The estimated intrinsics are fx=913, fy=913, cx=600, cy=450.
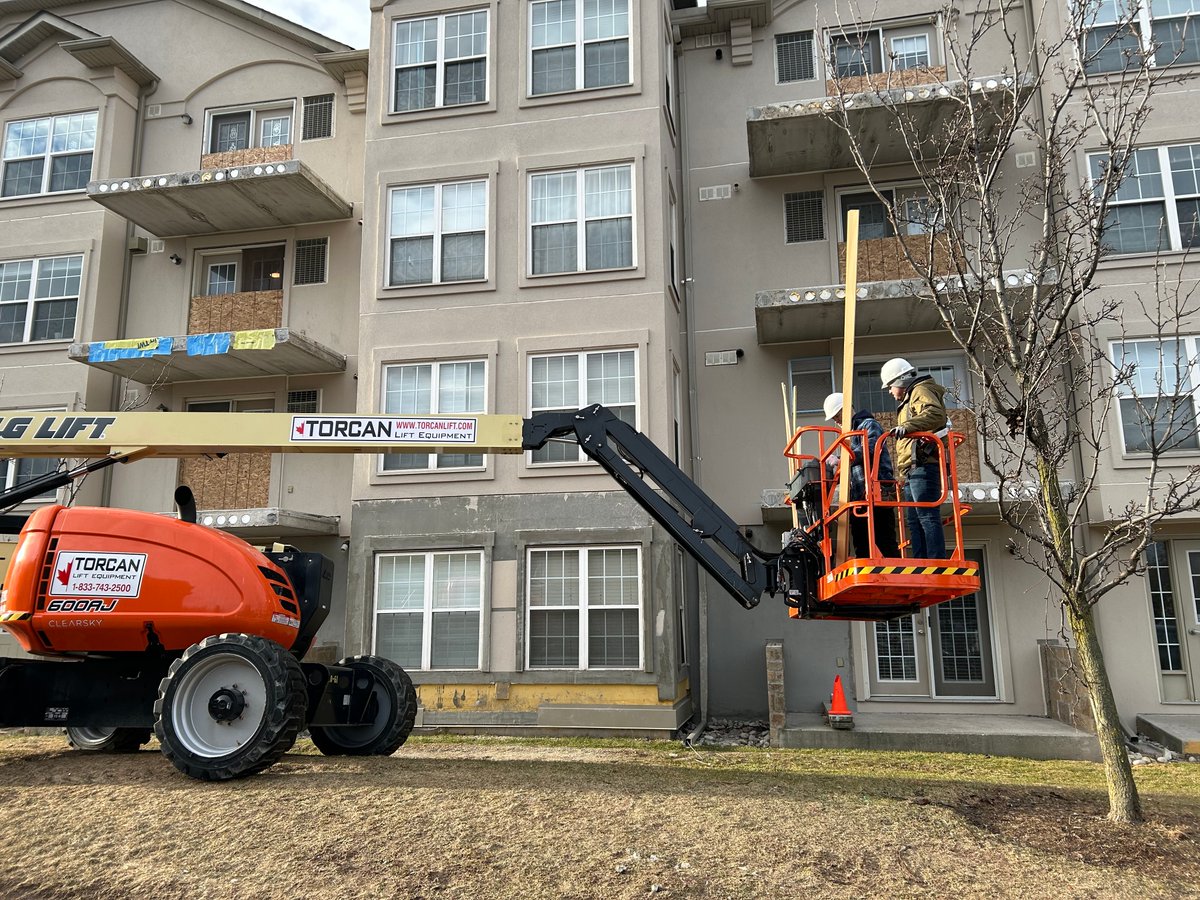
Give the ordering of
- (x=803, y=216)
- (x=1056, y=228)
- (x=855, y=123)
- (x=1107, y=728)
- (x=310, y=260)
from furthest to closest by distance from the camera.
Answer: (x=310, y=260), (x=803, y=216), (x=855, y=123), (x=1056, y=228), (x=1107, y=728)

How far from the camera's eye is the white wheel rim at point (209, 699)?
27.3 feet

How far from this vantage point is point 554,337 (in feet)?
52.4

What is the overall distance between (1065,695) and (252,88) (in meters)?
20.0

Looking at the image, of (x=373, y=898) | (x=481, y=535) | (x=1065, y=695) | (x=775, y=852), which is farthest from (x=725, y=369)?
(x=373, y=898)

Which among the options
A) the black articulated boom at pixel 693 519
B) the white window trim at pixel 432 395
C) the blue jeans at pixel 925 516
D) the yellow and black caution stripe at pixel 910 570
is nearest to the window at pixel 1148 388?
the blue jeans at pixel 925 516

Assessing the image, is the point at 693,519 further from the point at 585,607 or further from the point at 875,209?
the point at 875,209

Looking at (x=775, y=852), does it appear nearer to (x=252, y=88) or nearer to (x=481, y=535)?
(x=481, y=535)

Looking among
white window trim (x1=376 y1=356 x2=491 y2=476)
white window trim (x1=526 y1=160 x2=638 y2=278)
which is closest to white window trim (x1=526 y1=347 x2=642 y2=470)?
white window trim (x1=376 y1=356 x2=491 y2=476)

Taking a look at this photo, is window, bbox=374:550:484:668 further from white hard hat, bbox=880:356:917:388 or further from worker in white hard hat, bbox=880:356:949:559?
worker in white hard hat, bbox=880:356:949:559

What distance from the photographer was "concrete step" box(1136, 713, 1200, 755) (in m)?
12.9

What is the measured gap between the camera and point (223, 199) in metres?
18.3

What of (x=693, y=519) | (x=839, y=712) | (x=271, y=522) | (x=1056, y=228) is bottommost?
(x=839, y=712)

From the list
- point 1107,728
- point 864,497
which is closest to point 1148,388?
point 1107,728

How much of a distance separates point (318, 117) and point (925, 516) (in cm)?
1704
